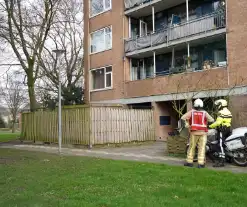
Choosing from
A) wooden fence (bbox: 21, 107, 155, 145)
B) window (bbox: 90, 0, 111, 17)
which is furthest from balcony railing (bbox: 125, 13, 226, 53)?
wooden fence (bbox: 21, 107, 155, 145)

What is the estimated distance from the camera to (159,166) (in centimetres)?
995

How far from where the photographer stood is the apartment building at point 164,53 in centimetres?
1803

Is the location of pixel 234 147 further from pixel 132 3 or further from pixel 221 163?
pixel 132 3

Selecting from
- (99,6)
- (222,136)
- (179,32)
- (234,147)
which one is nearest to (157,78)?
(179,32)

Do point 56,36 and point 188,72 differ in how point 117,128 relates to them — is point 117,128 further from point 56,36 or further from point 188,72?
point 56,36

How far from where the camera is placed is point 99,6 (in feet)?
90.3

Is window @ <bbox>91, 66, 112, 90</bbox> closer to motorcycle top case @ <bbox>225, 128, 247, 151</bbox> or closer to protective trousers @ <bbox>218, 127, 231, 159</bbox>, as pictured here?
protective trousers @ <bbox>218, 127, 231, 159</bbox>

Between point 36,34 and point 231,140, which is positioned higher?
point 36,34

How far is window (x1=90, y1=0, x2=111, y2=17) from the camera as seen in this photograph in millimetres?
26719

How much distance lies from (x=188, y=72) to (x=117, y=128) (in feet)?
18.1

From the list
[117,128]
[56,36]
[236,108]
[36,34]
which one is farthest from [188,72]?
[56,36]

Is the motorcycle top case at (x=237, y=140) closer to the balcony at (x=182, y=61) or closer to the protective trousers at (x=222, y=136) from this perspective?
the protective trousers at (x=222, y=136)

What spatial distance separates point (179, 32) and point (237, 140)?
1227cm

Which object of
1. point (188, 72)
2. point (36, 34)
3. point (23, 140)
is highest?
point (36, 34)
